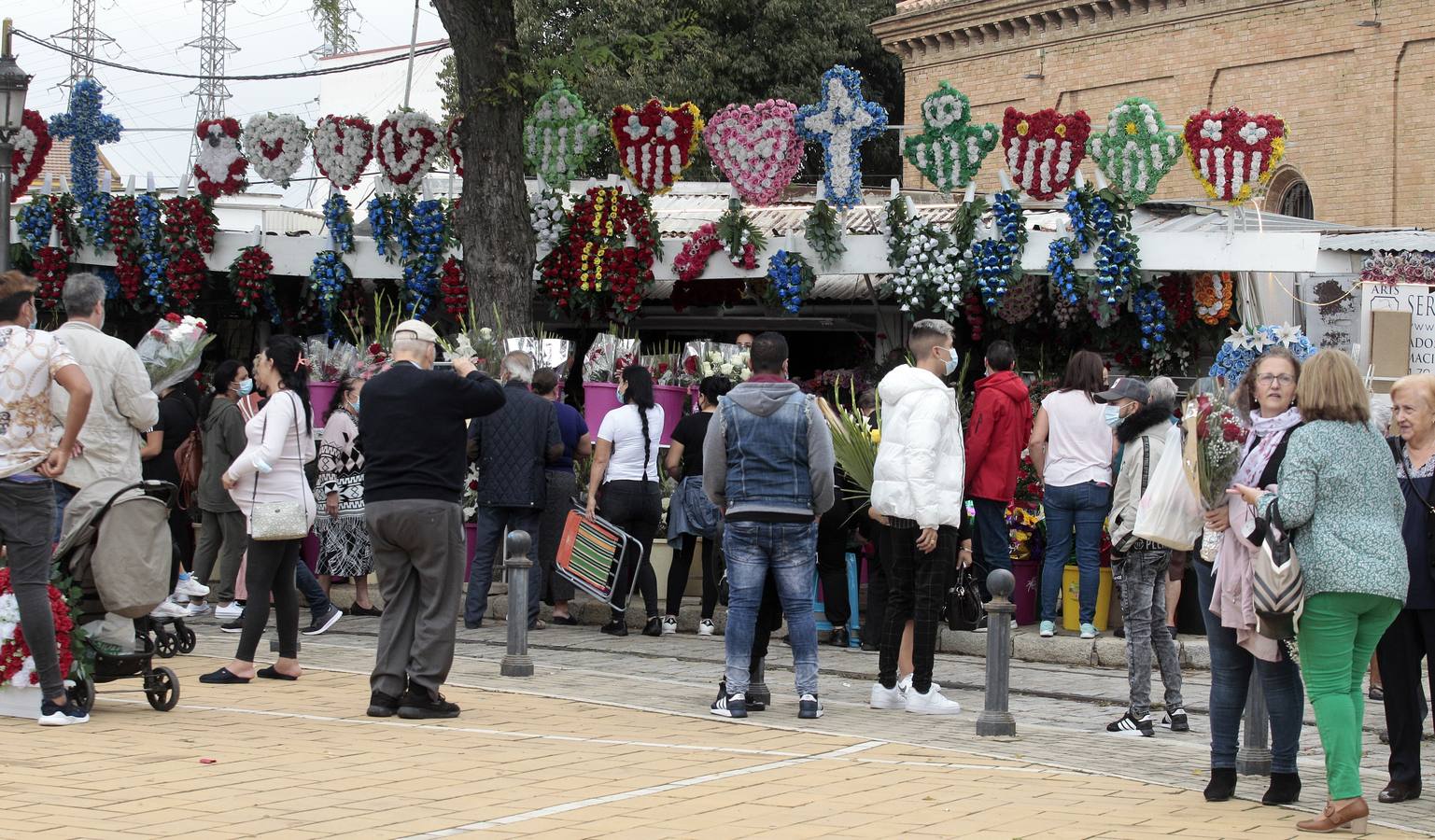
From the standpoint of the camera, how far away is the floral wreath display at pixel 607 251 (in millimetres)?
18156

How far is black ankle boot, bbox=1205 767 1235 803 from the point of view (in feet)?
22.5

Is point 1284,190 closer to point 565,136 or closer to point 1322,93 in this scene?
point 1322,93

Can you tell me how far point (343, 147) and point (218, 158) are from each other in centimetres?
179

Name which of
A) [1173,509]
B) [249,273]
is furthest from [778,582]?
[249,273]

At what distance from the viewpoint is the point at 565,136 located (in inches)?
706

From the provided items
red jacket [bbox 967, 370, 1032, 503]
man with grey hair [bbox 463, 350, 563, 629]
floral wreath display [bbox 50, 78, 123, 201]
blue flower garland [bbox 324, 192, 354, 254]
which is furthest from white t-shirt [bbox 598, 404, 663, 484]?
floral wreath display [bbox 50, 78, 123, 201]

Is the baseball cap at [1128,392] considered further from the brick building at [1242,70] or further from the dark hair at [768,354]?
the brick building at [1242,70]

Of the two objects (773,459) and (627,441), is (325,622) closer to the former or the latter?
(627,441)

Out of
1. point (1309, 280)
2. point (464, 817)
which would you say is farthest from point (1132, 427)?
point (1309, 280)

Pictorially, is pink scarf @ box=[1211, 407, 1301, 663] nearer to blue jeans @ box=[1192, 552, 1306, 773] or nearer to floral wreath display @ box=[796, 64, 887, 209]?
blue jeans @ box=[1192, 552, 1306, 773]

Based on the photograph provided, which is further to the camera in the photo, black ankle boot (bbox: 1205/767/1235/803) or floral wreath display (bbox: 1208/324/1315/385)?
floral wreath display (bbox: 1208/324/1315/385)

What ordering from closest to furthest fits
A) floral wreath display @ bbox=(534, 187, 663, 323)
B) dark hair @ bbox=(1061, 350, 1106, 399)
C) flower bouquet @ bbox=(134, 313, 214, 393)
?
flower bouquet @ bbox=(134, 313, 214, 393), dark hair @ bbox=(1061, 350, 1106, 399), floral wreath display @ bbox=(534, 187, 663, 323)

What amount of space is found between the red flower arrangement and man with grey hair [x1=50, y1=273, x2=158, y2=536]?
10.00 meters

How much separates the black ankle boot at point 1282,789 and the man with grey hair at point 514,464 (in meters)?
6.43
